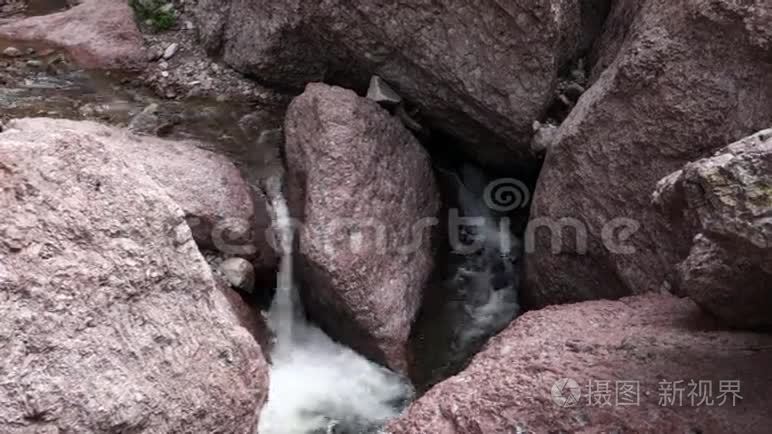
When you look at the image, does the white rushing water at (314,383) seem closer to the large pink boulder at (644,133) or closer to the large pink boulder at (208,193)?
the large pink boulder at (208,193)

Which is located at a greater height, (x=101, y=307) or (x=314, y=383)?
(x=101, y=307)

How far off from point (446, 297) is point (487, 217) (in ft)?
3.89

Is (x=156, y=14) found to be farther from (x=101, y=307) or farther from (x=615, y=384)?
(x=615, y=384)

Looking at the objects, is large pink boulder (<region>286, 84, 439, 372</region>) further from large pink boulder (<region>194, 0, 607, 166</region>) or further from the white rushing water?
large pink boulder (<region>194, 0, 607, 166</region>)

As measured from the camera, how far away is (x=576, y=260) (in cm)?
572

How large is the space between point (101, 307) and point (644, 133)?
3.64 meters

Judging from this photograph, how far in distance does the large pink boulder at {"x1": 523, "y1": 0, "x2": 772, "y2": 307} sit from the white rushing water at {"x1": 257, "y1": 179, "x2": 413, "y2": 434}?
1.62 metres

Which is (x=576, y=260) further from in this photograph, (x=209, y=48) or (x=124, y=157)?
(x=209, y=48)

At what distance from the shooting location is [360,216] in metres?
5.94

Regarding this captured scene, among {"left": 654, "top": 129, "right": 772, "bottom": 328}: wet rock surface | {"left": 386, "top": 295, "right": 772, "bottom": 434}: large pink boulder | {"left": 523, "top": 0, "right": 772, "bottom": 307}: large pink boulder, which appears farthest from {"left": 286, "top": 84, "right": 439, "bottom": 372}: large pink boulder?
{"left": 654, "top": 129, "right": 772, "bottom": 328}: wet rock surface

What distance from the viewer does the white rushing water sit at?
5.39 m

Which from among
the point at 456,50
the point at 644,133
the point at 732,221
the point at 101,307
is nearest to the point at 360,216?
the point at 456,50

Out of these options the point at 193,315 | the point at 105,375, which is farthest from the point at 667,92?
the point at 105,375

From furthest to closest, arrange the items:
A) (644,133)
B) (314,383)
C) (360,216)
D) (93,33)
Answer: (93,33)
(360,216)
(314,383)
(644,133)
